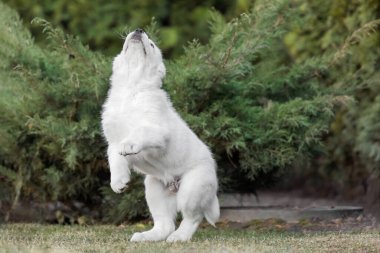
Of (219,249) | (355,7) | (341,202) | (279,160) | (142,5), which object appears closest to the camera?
(219,249)

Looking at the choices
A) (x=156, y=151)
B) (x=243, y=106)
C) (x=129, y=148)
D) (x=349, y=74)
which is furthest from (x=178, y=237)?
(x=349, y=74)

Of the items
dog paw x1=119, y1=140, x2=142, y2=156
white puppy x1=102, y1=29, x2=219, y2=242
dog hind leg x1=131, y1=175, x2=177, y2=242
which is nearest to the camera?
dog paw x1=119, y1=140, x2=142, y2=156

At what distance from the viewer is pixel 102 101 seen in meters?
8.22

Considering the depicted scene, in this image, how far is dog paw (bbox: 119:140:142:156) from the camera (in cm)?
596

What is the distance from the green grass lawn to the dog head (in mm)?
1315

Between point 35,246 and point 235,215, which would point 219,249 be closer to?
point 35,246

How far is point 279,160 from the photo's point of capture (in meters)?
8.02

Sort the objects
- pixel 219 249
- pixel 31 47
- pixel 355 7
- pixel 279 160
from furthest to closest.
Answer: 1. pixel 355 7
2. pixel 31 47
3. pixel 279 160
4. pixel 219 249

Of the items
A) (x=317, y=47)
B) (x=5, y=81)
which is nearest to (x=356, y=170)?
(x=317, y=47)

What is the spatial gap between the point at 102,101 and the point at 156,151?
207 cm

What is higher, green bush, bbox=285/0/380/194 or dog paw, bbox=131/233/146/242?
green bush, bbox=285/0/380/194

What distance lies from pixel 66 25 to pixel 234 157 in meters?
5.58

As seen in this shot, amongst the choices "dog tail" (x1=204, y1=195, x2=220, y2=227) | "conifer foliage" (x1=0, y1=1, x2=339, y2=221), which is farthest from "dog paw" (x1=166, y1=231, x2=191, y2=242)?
"conifer foliage" (x1=0, y1=1, x2=339, y2=221)

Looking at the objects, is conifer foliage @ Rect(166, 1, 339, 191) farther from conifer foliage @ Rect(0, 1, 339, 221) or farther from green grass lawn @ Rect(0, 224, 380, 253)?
green grass lawn @ Rect(0, 224, 380, 253)
